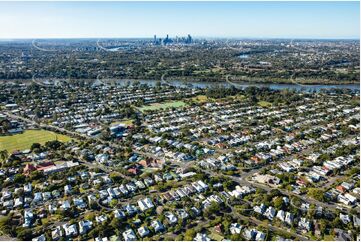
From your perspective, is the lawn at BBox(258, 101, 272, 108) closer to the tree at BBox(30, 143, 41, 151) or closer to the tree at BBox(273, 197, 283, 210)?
the tree at BBox(273, 197, 283, 210)

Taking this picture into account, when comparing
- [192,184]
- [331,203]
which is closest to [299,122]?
[331,203]

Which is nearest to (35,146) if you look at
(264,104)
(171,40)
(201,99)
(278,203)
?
(278,203)

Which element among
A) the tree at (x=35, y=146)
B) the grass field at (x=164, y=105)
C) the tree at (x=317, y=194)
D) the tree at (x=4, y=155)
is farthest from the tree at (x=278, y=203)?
the grass field at (x=164, y=105)

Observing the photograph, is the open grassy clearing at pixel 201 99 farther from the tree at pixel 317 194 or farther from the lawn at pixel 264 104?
the tree at pixel 317 194

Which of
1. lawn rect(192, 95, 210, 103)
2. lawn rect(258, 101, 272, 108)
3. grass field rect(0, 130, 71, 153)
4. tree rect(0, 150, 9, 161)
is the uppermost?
lawn rect(192, 95, 210, 103)

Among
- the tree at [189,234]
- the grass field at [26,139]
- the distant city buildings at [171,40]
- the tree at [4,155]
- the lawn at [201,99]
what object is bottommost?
the tree at [189,234]

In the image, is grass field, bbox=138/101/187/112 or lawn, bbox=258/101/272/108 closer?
grass field, bbox=138/101/187/112

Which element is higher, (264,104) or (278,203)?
(264,104)

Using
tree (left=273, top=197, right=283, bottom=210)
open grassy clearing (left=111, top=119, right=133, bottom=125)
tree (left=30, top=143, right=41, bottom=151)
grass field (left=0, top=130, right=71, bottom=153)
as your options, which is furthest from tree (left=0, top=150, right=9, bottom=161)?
tree (left=273, top=197, right=283, bottom=210)

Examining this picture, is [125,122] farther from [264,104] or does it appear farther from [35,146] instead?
[264,104]

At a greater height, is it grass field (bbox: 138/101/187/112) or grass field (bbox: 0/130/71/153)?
grass field (bbox: 138/101/187/112)
